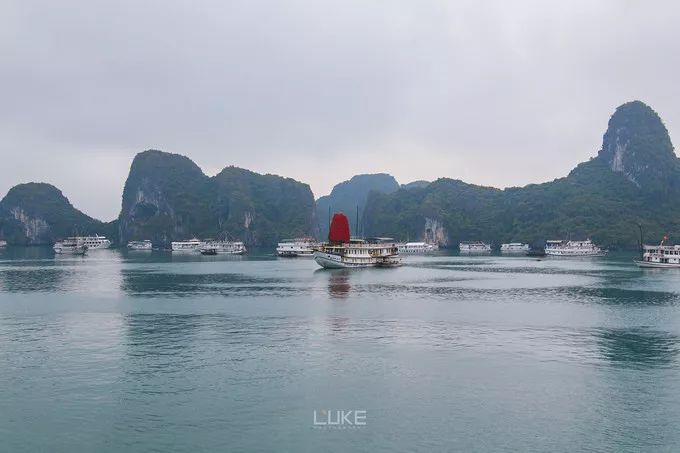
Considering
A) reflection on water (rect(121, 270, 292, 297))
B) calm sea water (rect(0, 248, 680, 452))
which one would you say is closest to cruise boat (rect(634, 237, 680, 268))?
calm sea water (rect(0, 248, 680, 452))

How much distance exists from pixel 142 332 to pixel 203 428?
27965 mm

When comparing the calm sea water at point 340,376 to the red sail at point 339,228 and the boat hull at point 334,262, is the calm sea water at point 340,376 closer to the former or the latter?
the boat hull at point 334,262

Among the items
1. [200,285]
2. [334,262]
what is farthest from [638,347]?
[334,262]

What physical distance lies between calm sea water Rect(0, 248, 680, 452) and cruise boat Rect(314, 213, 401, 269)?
71042mm

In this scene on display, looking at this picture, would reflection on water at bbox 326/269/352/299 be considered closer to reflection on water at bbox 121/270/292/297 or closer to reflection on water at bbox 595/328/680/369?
reflection on water at bbox 121/270/292/297

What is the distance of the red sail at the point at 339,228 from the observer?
15050 centimetres

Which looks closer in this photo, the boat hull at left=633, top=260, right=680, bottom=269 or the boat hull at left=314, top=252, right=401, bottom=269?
the boat hull at left=314, top=252, right=401, bottom=269

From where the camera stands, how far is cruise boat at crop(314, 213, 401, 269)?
145 meters

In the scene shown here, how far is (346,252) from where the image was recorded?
14725 centimetres

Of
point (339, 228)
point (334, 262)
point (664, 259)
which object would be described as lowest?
point (664, 259)

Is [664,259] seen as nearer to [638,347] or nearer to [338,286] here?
[338,286]

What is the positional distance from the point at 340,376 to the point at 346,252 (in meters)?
111

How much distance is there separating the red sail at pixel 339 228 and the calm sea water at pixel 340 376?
7723cm

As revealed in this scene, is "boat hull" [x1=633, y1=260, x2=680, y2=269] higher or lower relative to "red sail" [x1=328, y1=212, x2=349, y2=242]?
lower
